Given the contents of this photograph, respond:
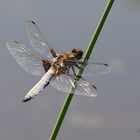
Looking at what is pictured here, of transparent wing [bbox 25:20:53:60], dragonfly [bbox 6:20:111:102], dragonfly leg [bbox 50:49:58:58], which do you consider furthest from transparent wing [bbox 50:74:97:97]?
transparent wing [bbox 25:20:53:60]

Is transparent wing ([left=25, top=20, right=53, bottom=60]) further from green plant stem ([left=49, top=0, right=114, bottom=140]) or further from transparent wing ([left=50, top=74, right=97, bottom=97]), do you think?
green plant stem ([left=49, top=0, right=114, bottom=140])

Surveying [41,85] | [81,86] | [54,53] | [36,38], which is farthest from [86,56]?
[36,38]

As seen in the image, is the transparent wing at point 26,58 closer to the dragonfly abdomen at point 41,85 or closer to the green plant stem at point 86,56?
the dragonfly abdomen at point 41,85

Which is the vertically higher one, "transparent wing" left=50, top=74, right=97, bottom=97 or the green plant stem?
the green plant stem

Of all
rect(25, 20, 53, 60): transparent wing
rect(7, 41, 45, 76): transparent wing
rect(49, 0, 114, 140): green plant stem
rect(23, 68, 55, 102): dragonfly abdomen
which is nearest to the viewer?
rect(49, 0, 114, 140): green plant stem

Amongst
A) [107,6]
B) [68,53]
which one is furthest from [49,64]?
[107,6]

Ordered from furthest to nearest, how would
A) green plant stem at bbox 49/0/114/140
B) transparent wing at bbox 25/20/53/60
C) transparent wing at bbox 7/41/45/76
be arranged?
1. transparent wing at bbox 25/20/53/60
2. transparent wing at bbox 7/41/45/76
3. green plant stem at bbox 49/0/114/140

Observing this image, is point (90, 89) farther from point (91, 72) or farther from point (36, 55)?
point (36, 55)

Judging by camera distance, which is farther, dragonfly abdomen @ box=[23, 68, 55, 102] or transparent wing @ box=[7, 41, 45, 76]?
transparent wing @ box=[7, 41, 45, 76]
